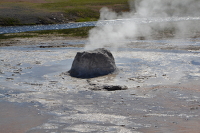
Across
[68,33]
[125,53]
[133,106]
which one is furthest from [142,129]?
[68,33]

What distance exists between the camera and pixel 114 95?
37.5 ft

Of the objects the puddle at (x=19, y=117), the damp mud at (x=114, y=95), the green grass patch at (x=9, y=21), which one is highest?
the green grass patch at (x=9, y=21)

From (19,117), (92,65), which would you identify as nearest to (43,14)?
(92,65)

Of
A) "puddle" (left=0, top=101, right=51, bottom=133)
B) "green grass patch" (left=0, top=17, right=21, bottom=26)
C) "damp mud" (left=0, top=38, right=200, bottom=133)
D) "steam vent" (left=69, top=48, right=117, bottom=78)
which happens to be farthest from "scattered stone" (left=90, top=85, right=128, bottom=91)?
"green grass patch" (left=0, top=17, right=21, bottom=26)

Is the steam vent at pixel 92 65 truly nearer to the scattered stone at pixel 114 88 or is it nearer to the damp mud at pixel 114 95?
the damp mud at pixel 114 95

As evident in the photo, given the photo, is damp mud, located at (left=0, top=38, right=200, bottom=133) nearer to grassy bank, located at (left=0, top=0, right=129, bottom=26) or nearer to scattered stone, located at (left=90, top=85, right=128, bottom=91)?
scattered stone, located at (left=90, top=85, right=128, bottom=91)

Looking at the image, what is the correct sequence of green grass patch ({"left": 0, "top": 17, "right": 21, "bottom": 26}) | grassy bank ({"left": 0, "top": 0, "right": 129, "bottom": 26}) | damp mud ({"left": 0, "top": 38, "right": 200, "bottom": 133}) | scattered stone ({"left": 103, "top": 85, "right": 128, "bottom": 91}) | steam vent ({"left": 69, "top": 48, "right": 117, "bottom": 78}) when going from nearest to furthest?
1. damp mud ({"left": 0, "top": 38, "right": 200, "bottom": 133})
2. scattered stone ({"left": 103, "top": 85, "right": 128, "bottom": 91})
3. steam vent ({"left": 69, "top": 48, "right": 117, "bottom": 78})
4. green grass patch ({"left": 0, "top": 17, "right": 21, "bottom": 26})
5. grassy bank ({"left": 0, "top": 0, "right": 129, "bottom": 26})

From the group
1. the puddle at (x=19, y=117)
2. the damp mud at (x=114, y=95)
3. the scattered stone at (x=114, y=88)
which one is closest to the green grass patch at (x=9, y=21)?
the damp mud at (x=114, y=95)

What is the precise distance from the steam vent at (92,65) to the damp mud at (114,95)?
59 centimetres

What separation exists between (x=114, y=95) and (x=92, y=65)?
3771mm

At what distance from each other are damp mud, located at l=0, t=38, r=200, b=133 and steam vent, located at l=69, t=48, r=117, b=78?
59cm

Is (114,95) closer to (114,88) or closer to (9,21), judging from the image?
(114,88)

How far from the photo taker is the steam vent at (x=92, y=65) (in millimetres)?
14953

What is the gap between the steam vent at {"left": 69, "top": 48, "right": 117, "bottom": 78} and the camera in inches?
589
